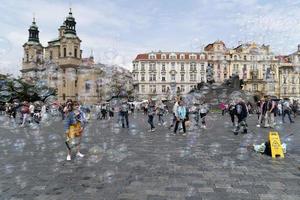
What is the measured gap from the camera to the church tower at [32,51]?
97.4m

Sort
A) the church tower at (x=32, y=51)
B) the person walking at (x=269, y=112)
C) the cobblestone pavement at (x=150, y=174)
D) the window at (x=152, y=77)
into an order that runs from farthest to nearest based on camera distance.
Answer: the church tower at (x=32, y=51) < the window at (x=152, y=77) < the person walking at (x=269, y=112) < the cobblestone pavement at (x=150, y=174)

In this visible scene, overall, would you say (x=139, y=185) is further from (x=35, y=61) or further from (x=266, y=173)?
(x=35, y=61)

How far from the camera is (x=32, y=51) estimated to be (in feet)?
322

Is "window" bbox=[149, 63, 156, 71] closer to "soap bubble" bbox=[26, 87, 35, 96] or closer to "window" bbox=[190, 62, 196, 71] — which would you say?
"window" bbox=[190, 62, 196, 71]

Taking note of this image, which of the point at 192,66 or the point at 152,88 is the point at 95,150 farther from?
the point at 192,66

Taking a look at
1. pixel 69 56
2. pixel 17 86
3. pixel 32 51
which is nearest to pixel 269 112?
pixel 17 86

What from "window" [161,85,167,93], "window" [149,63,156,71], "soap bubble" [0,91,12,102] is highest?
"window" [149,63,156,71]

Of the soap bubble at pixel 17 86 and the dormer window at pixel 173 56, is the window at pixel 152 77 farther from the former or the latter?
the soap bubble at pixel 17 86

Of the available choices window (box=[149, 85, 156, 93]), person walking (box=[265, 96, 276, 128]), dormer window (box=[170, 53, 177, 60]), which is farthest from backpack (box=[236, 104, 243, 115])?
window (box=[149, 85, 156, 93])

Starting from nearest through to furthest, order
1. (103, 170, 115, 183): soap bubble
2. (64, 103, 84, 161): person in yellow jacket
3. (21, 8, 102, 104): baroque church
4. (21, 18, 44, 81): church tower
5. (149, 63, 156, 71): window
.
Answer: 1. (103, 170, 115, 183): soap bubble
2. (64, 103, 84, 161): person in yellow jacket
3. (21, 8, 102, 104): baroque church
4. (149, 63, 156, 71): window
5. (21, 18, 44, 81): church tower

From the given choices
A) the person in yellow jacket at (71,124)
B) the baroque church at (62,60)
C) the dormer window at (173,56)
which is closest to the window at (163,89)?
the dormer window at (173,56)

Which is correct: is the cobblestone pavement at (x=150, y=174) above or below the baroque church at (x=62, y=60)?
below

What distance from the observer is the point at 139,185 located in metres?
6.27

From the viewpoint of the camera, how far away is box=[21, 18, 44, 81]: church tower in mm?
97438
